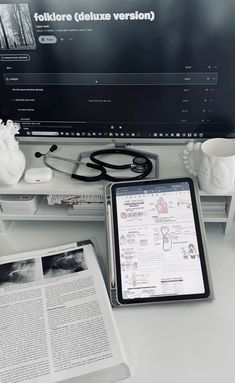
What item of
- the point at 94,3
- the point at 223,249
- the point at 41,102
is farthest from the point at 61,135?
the point at 223,249

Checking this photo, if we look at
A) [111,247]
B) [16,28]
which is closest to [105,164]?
[111,247]

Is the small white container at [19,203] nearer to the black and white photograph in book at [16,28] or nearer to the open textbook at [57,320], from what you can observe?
the open textbook at [57,320]

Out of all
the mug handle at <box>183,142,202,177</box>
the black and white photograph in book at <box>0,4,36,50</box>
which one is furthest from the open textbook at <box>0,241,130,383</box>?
the black and white photograph in book at <box>0,4,36,50</box>

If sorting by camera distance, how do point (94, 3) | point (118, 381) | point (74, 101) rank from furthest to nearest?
point (74, 101) < point (94, 3) < point (118, 381)

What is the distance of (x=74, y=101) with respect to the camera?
0.87 metres

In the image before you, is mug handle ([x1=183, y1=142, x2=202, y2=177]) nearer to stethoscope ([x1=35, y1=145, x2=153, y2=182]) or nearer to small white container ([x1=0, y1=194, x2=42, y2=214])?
stethoscope ([x1=35, y1=145, x2=153, y2=182])

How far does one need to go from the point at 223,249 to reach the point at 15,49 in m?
0.64

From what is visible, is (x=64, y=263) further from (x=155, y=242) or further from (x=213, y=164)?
(x=213, y=164)

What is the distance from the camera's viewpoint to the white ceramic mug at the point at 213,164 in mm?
760

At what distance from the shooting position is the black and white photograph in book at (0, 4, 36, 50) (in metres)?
0.77

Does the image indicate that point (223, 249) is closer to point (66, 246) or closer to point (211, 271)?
point (211, 271)

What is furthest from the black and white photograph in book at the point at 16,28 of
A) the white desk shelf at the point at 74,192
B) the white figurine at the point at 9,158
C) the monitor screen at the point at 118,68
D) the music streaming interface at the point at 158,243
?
the music streaming interface at the point at 158,243

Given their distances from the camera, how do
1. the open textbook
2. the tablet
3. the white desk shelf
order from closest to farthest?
the open textbook < the tablet < the white desk shelf

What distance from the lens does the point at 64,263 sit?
2.59 feet
